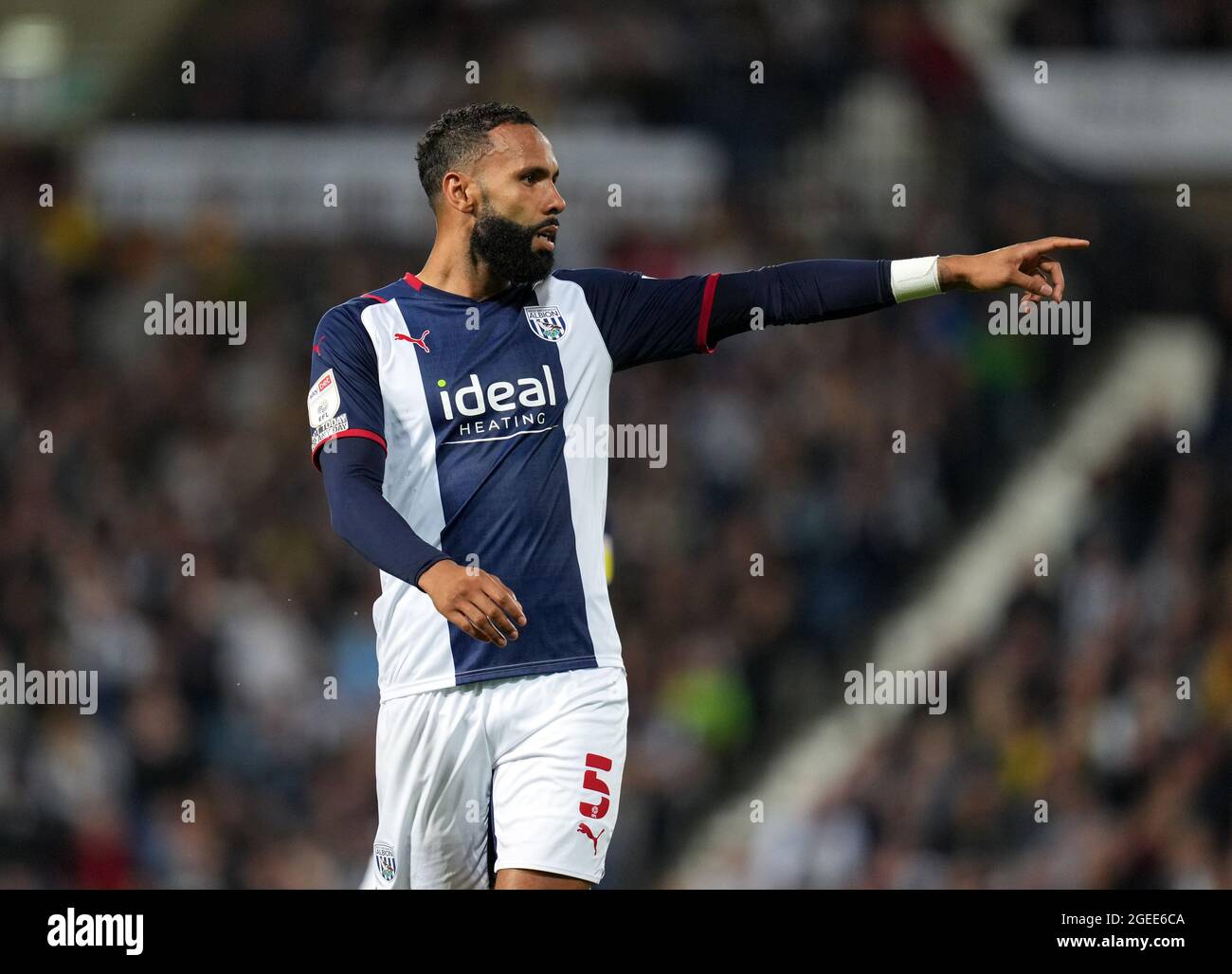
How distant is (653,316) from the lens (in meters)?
5.61

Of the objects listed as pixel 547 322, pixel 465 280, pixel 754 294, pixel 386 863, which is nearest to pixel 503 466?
pixel 547 322

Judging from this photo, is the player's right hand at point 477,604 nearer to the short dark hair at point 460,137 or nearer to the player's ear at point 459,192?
the player's ear at point 459,192

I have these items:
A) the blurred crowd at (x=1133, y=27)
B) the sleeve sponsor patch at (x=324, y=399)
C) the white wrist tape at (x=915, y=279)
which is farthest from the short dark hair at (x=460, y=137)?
the blurred crowd at (x=1133, y=27)

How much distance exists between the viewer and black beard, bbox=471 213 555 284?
546 cm

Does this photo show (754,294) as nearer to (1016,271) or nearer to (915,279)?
(915,279)

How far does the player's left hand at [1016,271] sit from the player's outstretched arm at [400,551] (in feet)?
5.32

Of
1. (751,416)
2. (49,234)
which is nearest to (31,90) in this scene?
(49,234)

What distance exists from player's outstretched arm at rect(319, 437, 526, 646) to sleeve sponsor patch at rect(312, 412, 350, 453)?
1.6 inches

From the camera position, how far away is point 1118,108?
49.9 ft

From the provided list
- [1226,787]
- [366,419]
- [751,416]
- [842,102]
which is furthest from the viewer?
[842,102]

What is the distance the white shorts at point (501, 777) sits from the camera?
5.19 m

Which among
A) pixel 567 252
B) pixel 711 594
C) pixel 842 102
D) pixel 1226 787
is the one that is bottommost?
pixel 1226 787

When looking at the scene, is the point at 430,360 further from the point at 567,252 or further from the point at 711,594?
the point at 567,252

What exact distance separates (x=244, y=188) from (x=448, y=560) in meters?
→ 9.43
